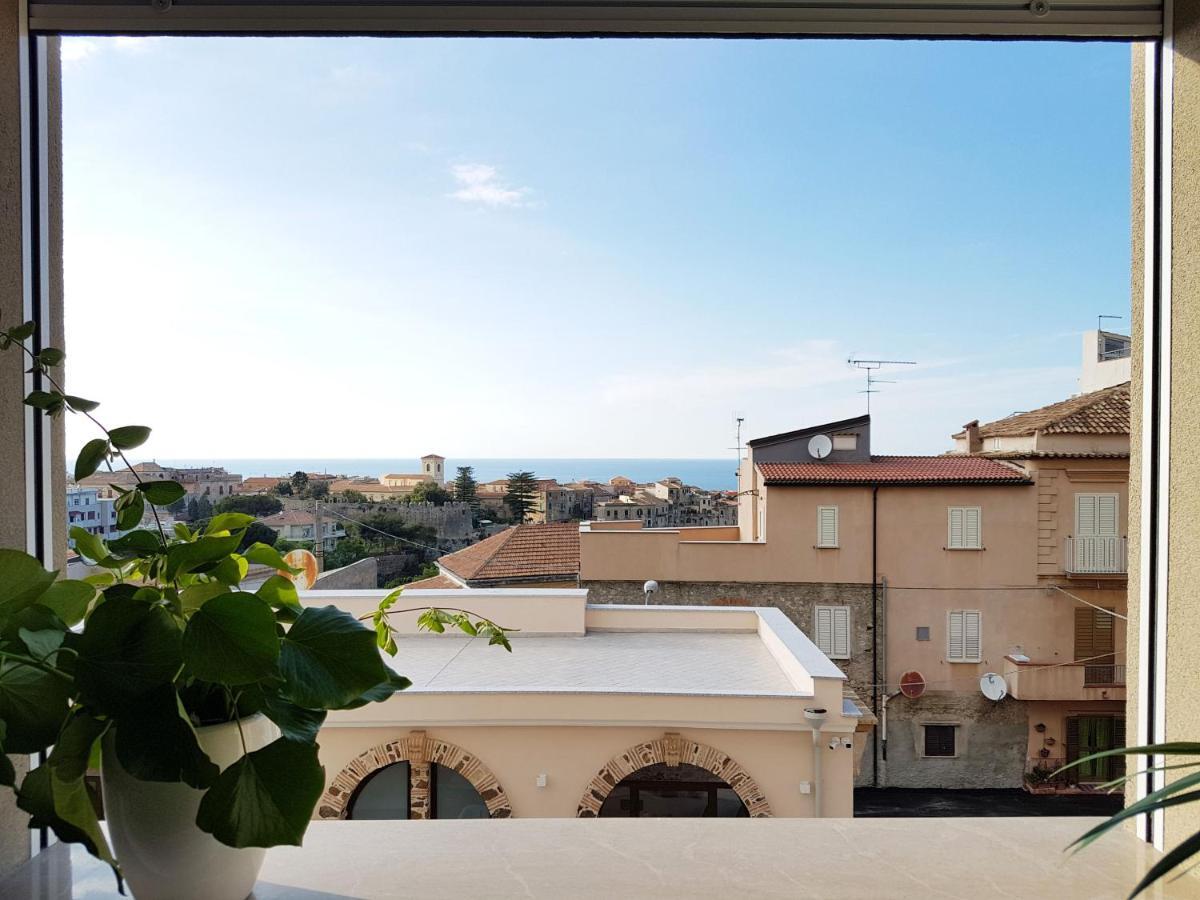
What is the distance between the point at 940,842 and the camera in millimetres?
927

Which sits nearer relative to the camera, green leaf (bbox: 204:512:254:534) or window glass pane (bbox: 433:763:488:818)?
green leaf (bbox: 204:512:254:534)

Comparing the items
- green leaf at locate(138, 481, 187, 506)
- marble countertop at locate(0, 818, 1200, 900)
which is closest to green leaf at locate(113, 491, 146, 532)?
green leaf at locate(138, 481, 187, 506)

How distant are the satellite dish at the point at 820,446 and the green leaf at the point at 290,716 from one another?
2561mm

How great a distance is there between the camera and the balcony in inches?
94.5

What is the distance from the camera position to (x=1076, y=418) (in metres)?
2.68

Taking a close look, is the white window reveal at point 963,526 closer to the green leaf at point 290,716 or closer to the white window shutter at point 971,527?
the white window shutter at point 971,527

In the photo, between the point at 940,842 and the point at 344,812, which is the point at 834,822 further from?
the point at 344,812

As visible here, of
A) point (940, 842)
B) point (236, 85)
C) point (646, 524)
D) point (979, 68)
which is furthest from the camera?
point (979, 68)

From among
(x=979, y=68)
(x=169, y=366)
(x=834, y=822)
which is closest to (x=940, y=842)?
(x=834, y=822)

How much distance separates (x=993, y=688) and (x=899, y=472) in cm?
91

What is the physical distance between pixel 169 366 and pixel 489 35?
1.55 m

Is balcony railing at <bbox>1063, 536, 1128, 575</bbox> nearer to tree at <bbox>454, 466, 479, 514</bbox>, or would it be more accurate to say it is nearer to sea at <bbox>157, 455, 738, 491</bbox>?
sea at <bbox>157, 455, 738, 491</bbox>

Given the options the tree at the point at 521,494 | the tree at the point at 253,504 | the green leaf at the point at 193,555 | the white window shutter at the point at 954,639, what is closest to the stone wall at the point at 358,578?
the tree at the point at 521,494

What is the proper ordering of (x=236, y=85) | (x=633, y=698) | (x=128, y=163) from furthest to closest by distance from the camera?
(x=633, y=698) → (x=236, y=85) → (x=128, y=163)
